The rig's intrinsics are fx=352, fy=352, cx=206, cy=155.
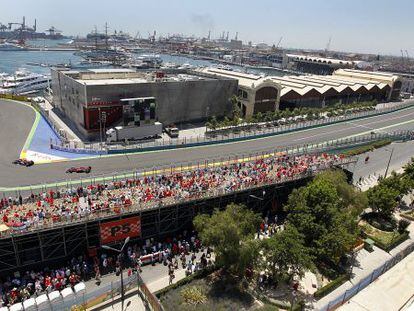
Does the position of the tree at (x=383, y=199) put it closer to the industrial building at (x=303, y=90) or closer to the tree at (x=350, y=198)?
the tree at (x=350, y=198)

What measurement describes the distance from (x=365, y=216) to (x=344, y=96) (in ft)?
252

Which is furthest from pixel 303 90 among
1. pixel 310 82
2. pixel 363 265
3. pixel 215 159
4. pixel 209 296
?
pixel 209 296

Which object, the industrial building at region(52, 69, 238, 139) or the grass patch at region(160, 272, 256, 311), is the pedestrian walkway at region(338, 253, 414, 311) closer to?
the grass patch at region(160, 272, 256, 311)

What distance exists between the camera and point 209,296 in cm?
3241

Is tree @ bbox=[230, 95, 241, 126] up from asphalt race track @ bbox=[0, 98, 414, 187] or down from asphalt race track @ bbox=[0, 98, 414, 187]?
up

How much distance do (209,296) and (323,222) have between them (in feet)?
47.7

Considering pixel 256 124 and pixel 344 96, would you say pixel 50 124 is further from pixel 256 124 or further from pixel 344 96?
pixel 344 96

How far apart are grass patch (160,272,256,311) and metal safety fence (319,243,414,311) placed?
647 centimetres

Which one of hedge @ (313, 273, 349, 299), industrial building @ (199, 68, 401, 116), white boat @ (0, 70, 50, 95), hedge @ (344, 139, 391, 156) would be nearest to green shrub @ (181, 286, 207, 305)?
hedge @ (313, 273, 349, 299)

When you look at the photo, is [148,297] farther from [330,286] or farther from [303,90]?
[303,90]

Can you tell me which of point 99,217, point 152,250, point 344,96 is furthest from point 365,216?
point 344,96

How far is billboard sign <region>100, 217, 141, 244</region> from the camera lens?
36469 millimetres

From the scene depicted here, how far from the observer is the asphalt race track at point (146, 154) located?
163ft

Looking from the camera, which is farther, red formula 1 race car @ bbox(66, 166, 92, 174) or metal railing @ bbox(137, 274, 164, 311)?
red formula 1 race car @ bbox(66, 166, 92, 174)
